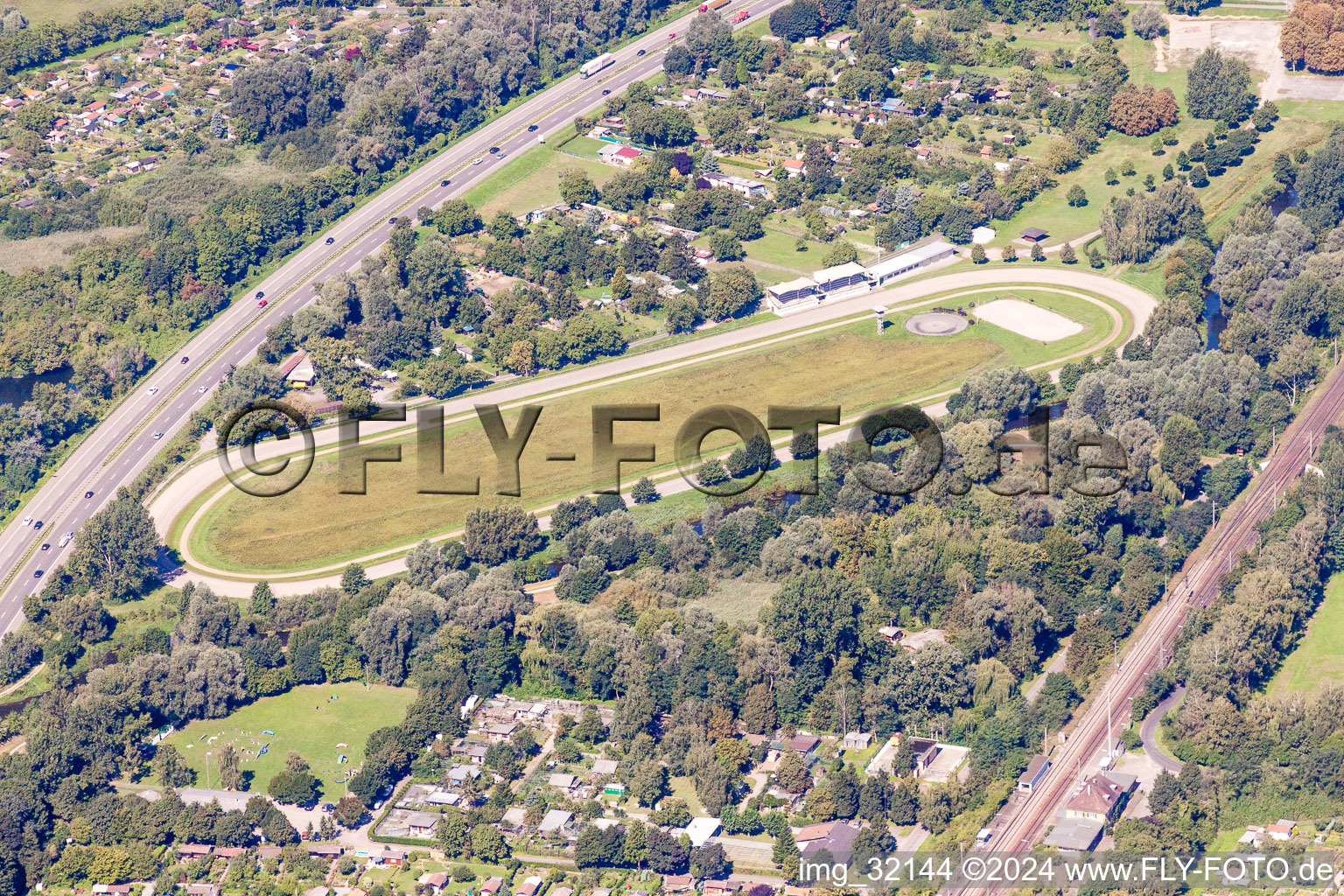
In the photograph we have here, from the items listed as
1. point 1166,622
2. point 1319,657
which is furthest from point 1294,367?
point 1319,657

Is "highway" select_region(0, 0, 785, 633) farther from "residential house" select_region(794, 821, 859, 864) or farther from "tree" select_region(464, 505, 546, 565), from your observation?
"residential house" select_region(794, 821, 859, 864)

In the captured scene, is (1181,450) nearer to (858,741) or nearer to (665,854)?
(858,741)

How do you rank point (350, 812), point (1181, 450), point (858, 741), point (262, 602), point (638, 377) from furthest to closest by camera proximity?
point (638, 377) < point (1181, 450) < point (262, 602) < point (858, 741) < point (350, 812)

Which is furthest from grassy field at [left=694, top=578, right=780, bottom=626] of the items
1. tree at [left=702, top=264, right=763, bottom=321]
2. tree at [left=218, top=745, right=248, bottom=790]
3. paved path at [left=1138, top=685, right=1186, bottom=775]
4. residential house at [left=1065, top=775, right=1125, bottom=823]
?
tree at [left=702, top=264, right=763, bottom=321]

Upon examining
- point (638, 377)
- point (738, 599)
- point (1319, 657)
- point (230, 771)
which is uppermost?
point (638, 377)

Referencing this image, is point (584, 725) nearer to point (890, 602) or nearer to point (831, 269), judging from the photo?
point (890, 602)

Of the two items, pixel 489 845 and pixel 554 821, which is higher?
pixel 554 821
